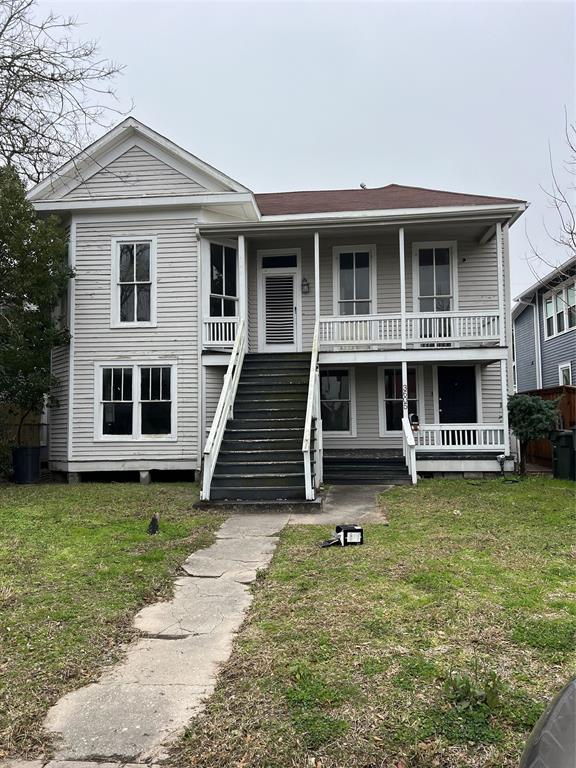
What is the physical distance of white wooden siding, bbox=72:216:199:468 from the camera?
1203cm

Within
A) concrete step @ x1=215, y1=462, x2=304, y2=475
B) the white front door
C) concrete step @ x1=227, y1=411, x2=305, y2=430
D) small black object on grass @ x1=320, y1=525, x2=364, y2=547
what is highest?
the white front door

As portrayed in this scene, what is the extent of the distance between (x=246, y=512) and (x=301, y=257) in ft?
24.6

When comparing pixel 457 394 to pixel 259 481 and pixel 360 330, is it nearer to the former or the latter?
pixel 360 330

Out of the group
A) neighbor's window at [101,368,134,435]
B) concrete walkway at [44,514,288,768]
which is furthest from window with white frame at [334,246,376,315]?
concrete walkway at [44,514,288,768]

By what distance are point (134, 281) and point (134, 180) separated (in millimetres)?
2292

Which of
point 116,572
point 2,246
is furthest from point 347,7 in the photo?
point 116,572

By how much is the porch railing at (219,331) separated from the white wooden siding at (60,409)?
3194 millimetres

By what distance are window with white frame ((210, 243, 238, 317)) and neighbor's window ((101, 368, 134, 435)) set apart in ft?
7.97

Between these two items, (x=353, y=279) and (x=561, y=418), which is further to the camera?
(x=561, y=418)

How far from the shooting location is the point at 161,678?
3160mm

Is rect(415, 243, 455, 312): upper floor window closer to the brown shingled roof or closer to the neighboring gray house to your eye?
the brown shingled roof

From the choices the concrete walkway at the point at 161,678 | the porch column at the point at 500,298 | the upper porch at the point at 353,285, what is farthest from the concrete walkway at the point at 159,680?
the porch column at the point at 500,298

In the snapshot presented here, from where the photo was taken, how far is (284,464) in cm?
895

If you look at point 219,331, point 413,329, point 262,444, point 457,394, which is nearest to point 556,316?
point 457,394
